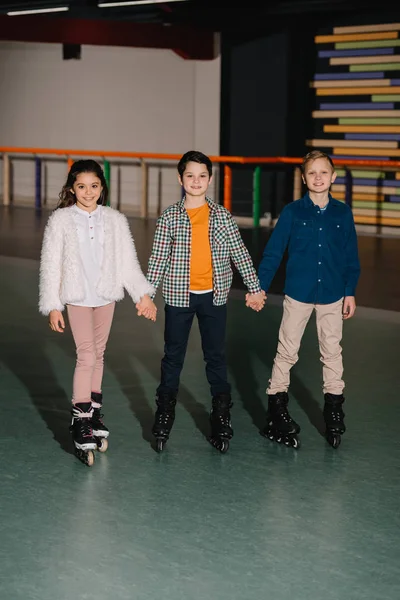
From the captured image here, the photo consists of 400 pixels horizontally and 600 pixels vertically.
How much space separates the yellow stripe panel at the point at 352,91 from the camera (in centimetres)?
1602

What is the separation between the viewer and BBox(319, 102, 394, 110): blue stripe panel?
1619 cm

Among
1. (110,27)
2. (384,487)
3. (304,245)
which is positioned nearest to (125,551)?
(384,487)

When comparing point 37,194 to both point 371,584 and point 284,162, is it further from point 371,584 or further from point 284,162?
point 371,584

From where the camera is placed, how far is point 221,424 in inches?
214

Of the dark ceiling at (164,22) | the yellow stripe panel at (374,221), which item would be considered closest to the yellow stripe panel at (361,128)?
the yellow stripe panel at (374,221)

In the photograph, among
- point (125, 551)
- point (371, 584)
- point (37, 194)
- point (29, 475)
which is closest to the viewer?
point (371, 584)

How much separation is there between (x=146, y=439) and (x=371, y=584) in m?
1.98

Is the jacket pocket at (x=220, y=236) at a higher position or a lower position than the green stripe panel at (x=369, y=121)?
lower

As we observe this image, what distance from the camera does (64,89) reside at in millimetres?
20750

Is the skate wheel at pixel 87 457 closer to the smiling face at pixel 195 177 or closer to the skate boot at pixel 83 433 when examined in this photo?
the skate boot at pixel 83 433

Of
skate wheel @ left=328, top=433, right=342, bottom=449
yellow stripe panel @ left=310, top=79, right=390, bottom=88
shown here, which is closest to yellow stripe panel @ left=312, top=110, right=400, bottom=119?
yellow stripe panel @ left=310, top=79, right=390, bottom=88

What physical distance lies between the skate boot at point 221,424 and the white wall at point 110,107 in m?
13.3

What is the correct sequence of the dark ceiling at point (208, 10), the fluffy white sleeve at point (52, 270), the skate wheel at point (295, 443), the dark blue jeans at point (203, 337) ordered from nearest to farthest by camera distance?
1. the fluffy white sleeve at point (52, 270)
2. the dark blue jeans at point (203, 337)
3. the skate wheel at point (295, 443)
4. the dark ceiling at point (208, 10)

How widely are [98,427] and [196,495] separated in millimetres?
872
